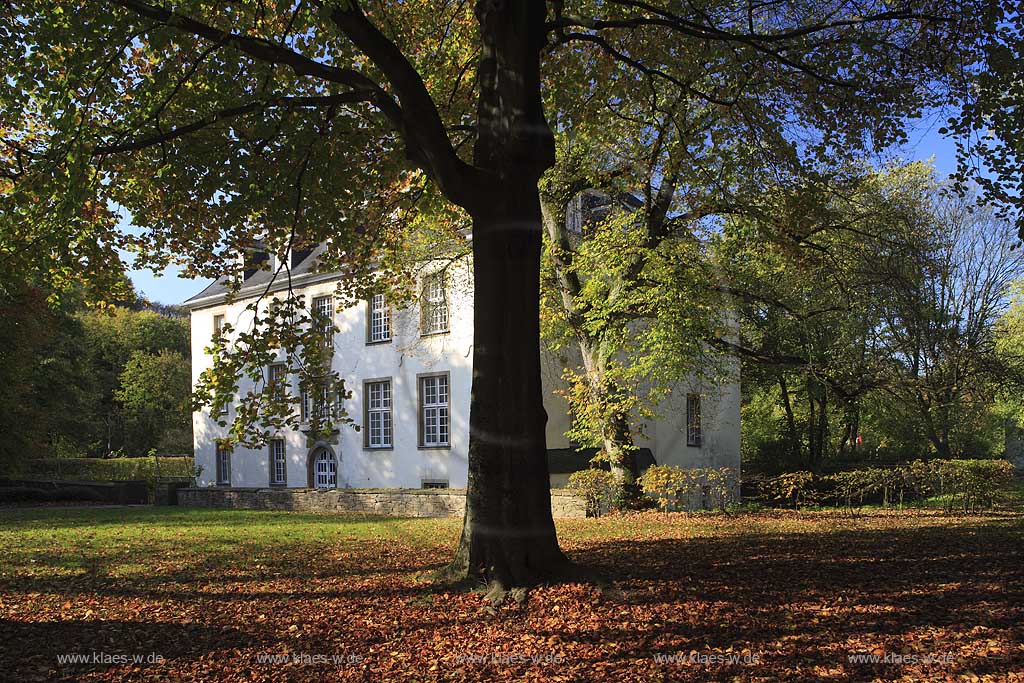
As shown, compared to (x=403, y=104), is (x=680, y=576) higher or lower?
lower

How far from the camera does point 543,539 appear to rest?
8.77 metres

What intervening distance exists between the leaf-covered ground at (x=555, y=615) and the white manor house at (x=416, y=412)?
13.8 m

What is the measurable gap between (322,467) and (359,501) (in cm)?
1092

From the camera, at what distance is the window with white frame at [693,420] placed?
31.5 m

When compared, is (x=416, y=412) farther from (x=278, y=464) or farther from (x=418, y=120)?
(x=418, y=120)

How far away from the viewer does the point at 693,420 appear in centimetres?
3166

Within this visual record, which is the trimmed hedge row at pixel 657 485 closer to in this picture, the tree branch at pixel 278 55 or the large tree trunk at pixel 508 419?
the large tree trunk at pixel 508 419

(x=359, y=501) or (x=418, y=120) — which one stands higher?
(x=418, y=120)

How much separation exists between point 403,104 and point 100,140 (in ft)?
12.7

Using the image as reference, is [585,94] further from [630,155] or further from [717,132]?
[630,155]

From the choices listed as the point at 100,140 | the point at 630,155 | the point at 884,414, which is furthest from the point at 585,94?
the point at 884,414

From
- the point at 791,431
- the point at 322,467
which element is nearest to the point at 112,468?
the point at 322,467

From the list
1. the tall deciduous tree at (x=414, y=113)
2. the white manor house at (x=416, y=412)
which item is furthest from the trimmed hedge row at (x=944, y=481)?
the tall deciduous tree at (x=414, y=113)

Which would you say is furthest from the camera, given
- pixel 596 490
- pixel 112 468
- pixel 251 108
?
pixel 112 468
